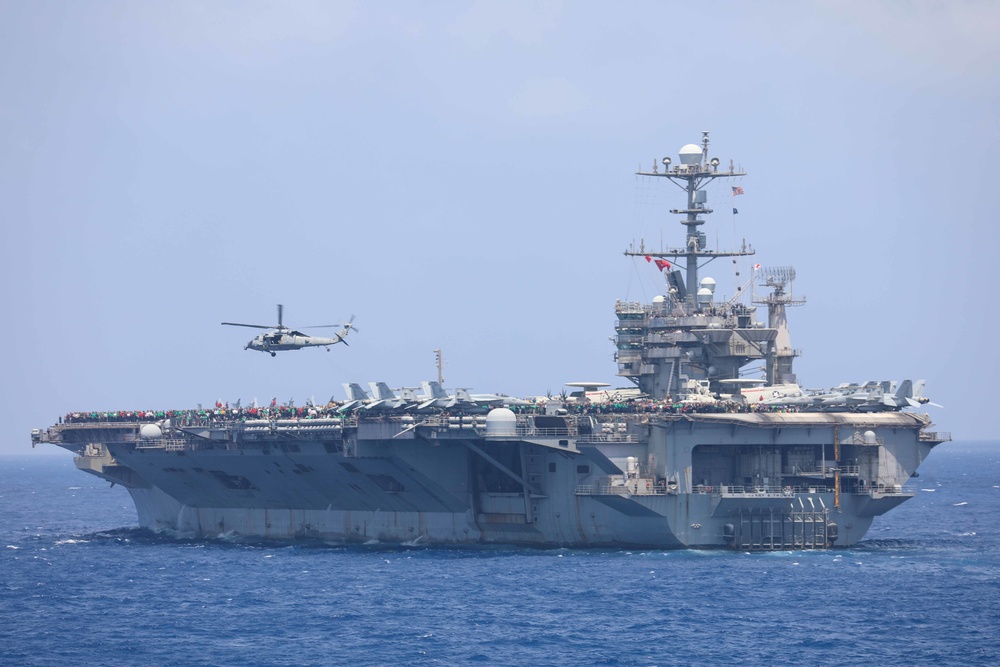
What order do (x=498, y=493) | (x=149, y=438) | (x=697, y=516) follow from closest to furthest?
(x=697, y=516) < (x=498, y=493) < (x=149, y=438)

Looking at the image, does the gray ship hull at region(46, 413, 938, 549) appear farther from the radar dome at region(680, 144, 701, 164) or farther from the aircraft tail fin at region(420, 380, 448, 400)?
the radar dome at region(680, 144, 701, 164)

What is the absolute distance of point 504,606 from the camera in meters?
41.8

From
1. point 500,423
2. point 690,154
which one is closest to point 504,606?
point 500,423

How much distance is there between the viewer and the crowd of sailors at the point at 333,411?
48312mm

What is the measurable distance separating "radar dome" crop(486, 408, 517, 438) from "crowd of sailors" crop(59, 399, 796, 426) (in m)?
1.83

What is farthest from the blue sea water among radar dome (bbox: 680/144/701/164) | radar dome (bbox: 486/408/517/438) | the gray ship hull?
radar dome (bbox: 680/144/701/164)

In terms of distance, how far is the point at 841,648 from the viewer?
36375mm

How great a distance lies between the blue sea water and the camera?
36594 mm

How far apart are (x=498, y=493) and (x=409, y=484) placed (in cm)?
299

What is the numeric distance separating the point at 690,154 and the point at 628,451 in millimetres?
11427

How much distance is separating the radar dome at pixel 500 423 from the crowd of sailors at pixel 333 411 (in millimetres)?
1830

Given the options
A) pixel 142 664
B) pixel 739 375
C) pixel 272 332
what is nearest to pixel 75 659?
pixel 142 664

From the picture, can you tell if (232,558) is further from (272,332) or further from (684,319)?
(684,319)

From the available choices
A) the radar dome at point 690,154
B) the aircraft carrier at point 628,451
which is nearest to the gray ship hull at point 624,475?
the aircraft carrier at point 628,451
